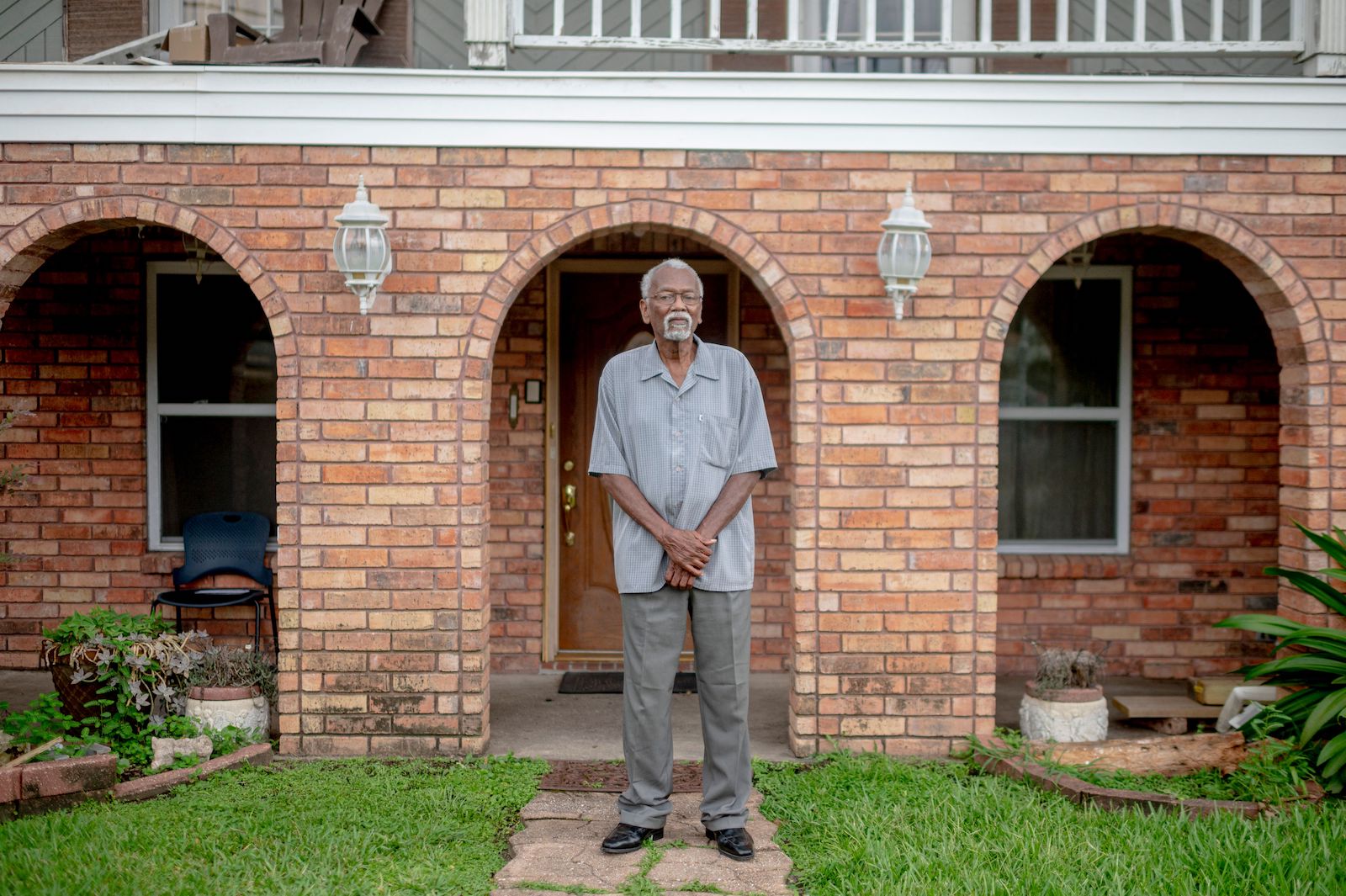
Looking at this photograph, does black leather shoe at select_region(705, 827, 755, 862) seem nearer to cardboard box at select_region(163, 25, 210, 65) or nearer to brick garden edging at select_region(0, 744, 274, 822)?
brick garden edging at select_region(0, 744, 274, 822)

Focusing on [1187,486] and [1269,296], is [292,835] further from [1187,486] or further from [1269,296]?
[1187,486]

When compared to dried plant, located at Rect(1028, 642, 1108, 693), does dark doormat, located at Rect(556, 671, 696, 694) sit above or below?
below

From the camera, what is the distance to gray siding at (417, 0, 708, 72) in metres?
6.14

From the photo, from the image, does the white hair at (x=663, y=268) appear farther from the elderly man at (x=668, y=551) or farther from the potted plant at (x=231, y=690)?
the potted plant at (x=231, y=690)

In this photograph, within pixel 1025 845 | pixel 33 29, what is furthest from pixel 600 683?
pixel 33 29

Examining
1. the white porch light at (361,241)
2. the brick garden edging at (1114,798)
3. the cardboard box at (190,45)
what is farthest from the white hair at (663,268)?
the cardboard box at (190,45)

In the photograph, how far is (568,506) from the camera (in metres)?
6.50

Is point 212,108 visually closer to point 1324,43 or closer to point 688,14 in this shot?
point 688,14

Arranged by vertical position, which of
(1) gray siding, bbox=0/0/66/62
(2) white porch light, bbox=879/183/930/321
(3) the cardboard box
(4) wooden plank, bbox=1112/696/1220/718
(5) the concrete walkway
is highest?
(1) gray siding, bbox=0/0/66/62

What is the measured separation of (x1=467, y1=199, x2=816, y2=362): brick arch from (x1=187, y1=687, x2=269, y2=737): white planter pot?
185 centimetres

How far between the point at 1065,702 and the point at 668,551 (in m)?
2.38

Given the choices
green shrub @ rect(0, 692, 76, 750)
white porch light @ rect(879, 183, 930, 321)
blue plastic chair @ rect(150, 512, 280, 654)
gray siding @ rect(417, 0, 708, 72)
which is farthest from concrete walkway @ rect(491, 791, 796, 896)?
gray siding @ rect(417, 0, 708, 72)

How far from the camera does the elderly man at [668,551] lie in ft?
12.3

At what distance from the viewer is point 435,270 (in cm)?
479
